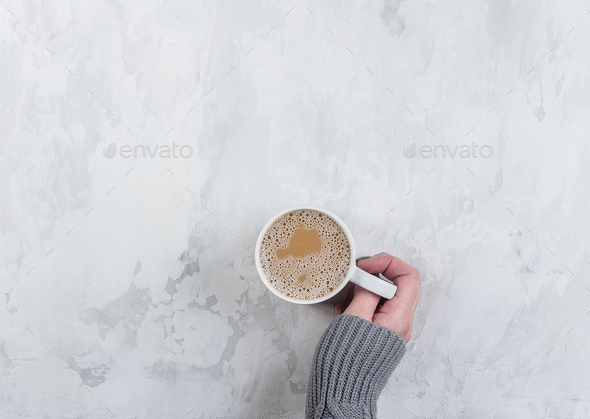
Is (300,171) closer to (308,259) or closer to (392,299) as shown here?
(308,259)

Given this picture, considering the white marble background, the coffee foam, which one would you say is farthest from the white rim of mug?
the white marble background

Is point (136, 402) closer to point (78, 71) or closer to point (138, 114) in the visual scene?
point (138, 114)

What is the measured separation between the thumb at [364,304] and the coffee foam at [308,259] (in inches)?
2.7

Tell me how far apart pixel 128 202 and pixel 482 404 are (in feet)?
2.92

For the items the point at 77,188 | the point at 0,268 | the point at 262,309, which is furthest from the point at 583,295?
the point at 0,268

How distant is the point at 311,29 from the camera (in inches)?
32.9

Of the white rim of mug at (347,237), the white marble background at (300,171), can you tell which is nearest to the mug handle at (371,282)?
the white rim of mug at (347,237)

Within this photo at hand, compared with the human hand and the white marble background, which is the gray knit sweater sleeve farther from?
the white marble background

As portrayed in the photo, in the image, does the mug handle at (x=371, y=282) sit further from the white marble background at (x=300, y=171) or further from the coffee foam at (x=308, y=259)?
the white marble background at (x=300, y=171)

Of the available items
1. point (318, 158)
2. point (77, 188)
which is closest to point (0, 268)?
point (77, 188)

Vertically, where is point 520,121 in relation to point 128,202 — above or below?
above

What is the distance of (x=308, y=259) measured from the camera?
71 cm

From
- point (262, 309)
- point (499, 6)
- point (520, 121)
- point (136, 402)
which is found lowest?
point (136, 402)

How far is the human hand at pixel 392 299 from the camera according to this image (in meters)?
0.73
